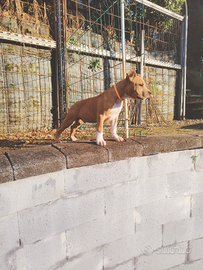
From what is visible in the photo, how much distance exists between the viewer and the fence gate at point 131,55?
17.9ft

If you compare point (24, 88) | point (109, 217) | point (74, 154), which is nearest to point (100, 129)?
point (74, 154)

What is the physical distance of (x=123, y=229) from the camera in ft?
7.23

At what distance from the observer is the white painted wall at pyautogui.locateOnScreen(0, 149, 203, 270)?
1.61 m

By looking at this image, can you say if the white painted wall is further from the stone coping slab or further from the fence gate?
the fence gate

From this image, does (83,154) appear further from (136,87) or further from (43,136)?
(43,136)

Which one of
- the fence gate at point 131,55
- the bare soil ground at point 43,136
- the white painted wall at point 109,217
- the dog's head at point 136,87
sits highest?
the fence gate at point 131,55

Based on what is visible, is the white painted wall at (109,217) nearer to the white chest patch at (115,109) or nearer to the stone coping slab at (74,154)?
the stone coping slab at (74,154)

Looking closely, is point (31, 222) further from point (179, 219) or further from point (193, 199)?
point (193, 199)

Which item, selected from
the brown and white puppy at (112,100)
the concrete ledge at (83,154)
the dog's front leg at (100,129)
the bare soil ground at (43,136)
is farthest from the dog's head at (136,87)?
the bare soil ground at (43,136)

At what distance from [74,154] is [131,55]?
6682 millimetres

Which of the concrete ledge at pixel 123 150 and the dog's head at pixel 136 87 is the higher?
the dog's head at pixel 136 87

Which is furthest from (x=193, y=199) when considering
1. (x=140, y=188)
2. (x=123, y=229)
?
(x=123, y=229)

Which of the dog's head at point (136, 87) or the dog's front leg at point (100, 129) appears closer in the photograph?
the dog's head at point (136, 87)

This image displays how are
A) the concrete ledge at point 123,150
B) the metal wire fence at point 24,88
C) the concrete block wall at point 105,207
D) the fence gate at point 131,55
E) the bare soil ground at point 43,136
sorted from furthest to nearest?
the fence gate at point 131,55 → the metal wire fence at point 24,88 → the bare soil ground at point 43,136 → the concrete ledge at point 123,150 → the concrete block wall at point 105,207
